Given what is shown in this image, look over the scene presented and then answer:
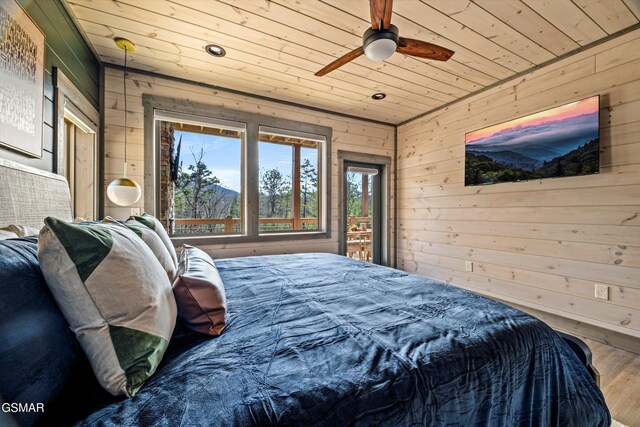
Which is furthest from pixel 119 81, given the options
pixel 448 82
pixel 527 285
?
pixel 527 285

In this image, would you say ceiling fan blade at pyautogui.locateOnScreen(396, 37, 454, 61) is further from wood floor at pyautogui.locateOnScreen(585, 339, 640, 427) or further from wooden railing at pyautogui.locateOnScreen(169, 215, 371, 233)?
wooden railing at pyautogui.locateOnScreen(169, 215, 371, 233)

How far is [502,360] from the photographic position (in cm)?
92

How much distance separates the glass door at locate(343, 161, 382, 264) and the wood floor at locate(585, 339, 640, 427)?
273cm

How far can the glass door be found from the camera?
4.43m

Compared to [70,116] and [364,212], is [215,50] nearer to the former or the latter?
[70,116]

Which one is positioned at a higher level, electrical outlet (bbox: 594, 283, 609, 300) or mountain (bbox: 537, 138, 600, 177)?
mountain (bbox: 537, 138, 600, 177)

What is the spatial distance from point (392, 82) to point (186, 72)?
2.26 metres

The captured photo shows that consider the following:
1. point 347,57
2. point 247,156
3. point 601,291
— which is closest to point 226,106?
point 247,156

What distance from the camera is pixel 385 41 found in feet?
5.79

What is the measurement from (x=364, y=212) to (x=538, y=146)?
101 inches

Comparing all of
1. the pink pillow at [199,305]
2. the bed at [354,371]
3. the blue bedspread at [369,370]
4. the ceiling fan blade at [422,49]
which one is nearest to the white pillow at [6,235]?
the bed at [354,371]

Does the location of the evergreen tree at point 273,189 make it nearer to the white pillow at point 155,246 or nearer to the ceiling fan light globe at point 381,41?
the ceiling fan light globe at point 381,41

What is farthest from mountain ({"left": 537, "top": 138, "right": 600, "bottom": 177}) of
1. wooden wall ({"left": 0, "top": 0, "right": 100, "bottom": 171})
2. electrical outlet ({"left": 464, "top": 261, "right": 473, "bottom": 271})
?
wooden wall ({"left": 0, "top": 0, "right": 100, "bottom": 171})

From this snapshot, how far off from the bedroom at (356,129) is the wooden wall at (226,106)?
0.02 metres
